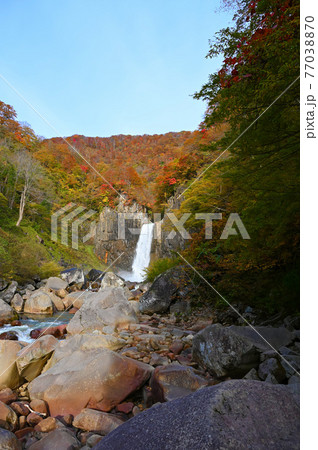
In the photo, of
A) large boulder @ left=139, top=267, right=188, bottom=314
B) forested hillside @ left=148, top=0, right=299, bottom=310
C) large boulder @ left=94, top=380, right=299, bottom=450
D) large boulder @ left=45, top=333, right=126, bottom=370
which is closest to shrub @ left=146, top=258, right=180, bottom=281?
large boulder @ left=139, top=267, right=188, bottom=314

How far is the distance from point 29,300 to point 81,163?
22.5 m

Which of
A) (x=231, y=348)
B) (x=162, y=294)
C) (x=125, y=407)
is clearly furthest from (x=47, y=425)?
(x=162, y=294)

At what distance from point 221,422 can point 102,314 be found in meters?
4.98

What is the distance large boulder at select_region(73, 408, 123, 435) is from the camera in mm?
2293

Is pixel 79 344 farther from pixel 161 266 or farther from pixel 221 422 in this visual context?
pixel 161 266

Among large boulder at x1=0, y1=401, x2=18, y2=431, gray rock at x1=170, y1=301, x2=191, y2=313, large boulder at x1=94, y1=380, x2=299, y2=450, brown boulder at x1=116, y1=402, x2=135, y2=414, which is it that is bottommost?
gray rock at x1=170, y1=301, x2=191, y2=313

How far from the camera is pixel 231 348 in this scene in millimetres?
2787

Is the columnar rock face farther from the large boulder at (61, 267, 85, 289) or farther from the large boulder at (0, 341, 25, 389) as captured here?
the large boulder at (0, 341, 25, 389)

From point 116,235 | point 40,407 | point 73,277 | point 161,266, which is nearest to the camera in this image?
point 40,407

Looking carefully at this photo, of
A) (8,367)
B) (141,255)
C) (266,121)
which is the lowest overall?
(141,255)

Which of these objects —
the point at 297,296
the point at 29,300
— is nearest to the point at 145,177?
the point at 29,300

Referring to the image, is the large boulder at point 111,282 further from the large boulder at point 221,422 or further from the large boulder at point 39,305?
the large boulder at point 221,422

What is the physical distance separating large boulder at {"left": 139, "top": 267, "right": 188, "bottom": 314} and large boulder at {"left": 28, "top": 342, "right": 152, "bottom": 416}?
4338 mm

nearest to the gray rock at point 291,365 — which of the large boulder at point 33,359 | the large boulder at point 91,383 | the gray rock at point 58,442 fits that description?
the large boulder at point 91,383
